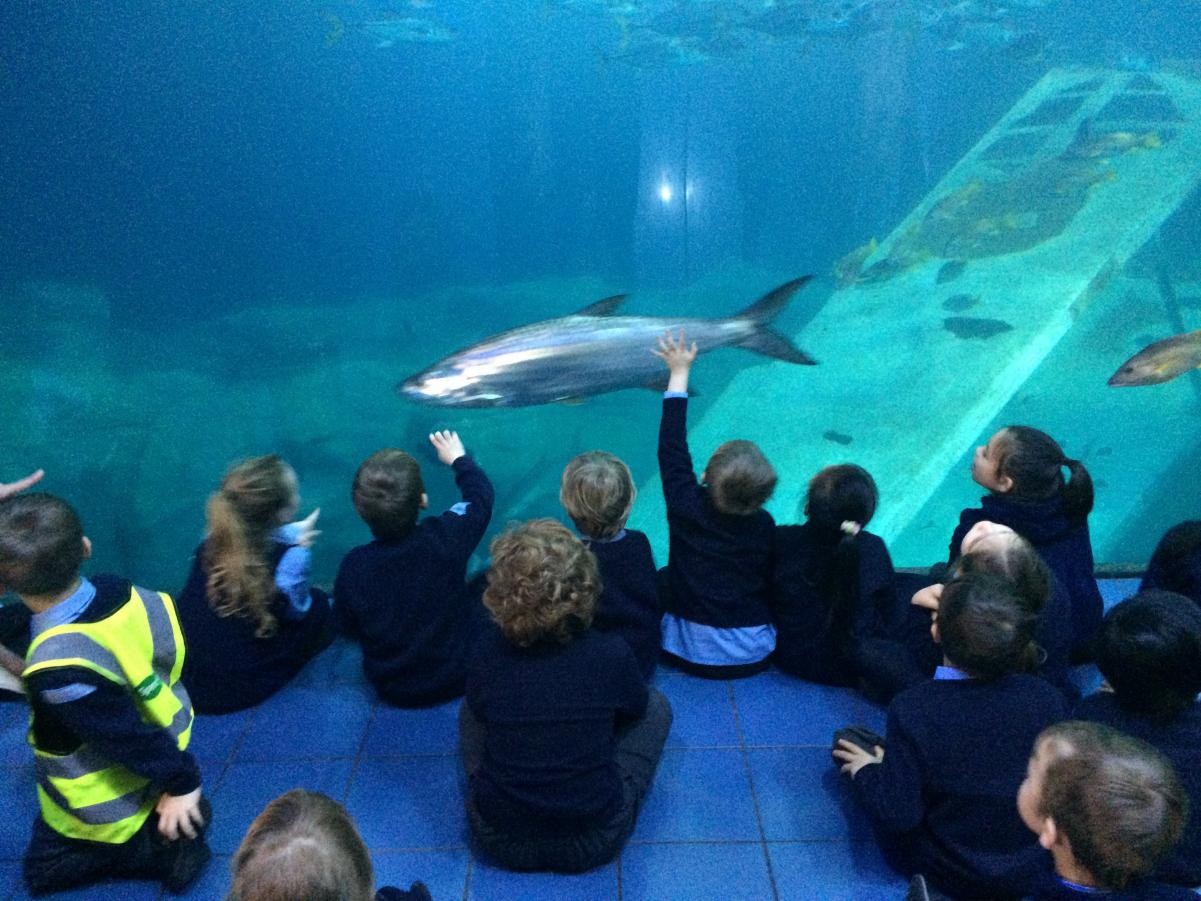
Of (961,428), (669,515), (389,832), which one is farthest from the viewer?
(961,428)

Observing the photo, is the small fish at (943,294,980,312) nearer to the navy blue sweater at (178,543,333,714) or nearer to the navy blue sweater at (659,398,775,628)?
the navy blue sweater at (659,398,775,628)

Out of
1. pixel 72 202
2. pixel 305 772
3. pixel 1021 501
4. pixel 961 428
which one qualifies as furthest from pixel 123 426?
pixel 961 428

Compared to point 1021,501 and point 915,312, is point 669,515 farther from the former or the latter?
point 915,312

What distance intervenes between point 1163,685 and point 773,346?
98.8 inches

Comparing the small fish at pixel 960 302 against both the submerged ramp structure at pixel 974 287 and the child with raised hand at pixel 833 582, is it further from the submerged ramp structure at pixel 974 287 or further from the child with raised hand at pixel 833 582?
the child with raised hand at pixel 833 582

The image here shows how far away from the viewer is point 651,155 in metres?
7.62

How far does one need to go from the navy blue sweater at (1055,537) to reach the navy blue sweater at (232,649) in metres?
2.68

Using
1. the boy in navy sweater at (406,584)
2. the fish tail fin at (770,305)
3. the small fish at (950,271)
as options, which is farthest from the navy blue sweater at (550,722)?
the small fish at (950,271)

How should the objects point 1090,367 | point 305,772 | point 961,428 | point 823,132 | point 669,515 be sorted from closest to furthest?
point 305,772
point 669,515
point 961,428
point 1090,367
point 823,132

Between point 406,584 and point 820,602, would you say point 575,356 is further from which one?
point 820,602

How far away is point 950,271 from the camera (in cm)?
843

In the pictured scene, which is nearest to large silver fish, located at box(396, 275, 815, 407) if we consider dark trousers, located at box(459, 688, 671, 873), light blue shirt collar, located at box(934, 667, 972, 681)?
dark trousers, located at box(459, 688, 671, 873)

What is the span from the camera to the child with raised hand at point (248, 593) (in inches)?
105

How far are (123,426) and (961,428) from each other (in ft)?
25.6
